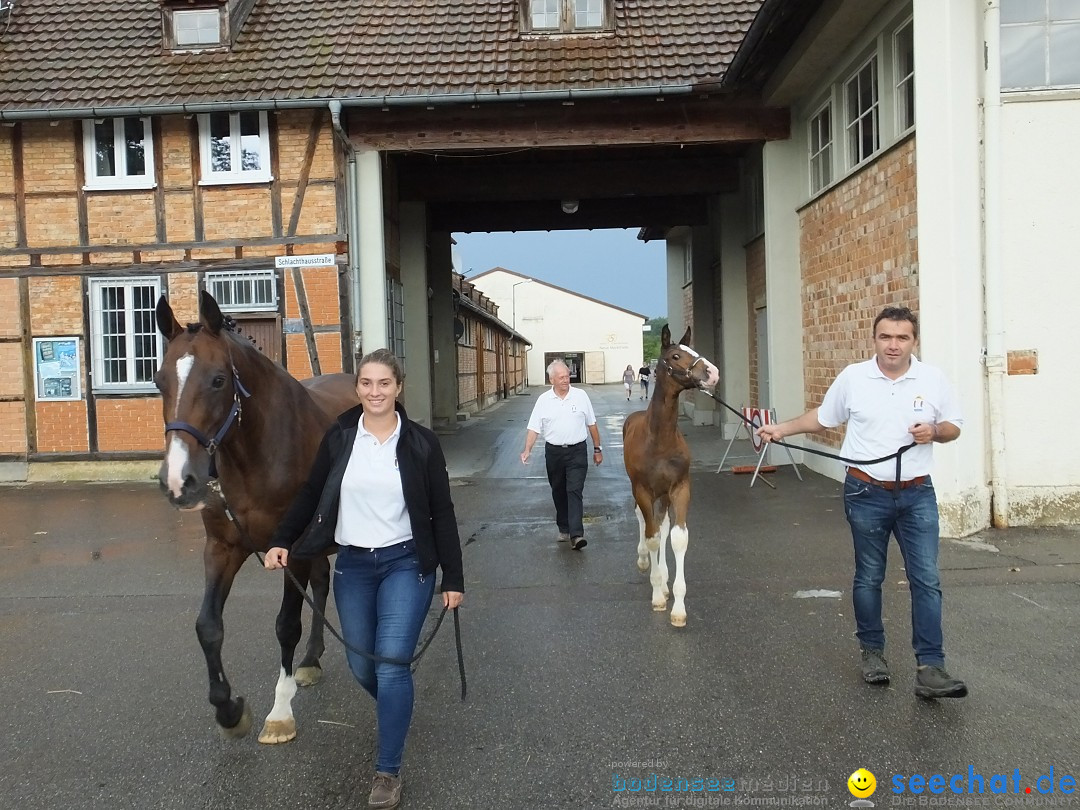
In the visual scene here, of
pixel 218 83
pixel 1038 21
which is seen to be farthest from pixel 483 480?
pixel 1038 21

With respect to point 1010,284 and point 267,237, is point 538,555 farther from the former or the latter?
point 267,237

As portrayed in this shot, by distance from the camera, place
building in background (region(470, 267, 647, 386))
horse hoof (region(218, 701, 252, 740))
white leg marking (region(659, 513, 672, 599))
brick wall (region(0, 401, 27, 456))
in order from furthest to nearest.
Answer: building in background (region(470, 267, 647, 386)) → brick wall (region(0, 401, 27, 456)) → white leg marking (region(659, 513, 672, 599)) → horse hoof (region(218, 701, 252, 740))

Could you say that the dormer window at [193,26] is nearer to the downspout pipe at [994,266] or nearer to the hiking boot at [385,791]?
the downspout pipe at [994,266]

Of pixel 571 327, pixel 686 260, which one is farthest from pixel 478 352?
pixel 571 327

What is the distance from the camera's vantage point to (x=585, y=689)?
14.7ft

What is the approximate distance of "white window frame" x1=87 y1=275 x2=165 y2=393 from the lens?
44.0 ft

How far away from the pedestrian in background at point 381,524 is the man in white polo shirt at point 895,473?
1768 mm

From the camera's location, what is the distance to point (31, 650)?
17.9ft

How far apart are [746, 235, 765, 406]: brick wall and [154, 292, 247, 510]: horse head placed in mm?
13003

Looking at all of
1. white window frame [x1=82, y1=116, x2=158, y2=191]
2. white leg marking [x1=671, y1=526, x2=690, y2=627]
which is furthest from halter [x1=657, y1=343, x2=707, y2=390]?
white window frame [x1=82, y1=116, x2=158, y2=191]

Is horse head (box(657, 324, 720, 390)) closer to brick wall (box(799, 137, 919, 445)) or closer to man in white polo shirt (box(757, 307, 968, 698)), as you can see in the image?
man in white polo shirt (box(757, 307, 968, 698))

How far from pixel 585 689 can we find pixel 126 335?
11552mm

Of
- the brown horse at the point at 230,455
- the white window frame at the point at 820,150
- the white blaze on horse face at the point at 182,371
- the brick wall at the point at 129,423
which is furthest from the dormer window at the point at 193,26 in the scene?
the white blaze on horse face at the point at 182,371

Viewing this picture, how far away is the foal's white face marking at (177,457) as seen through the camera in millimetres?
3180
